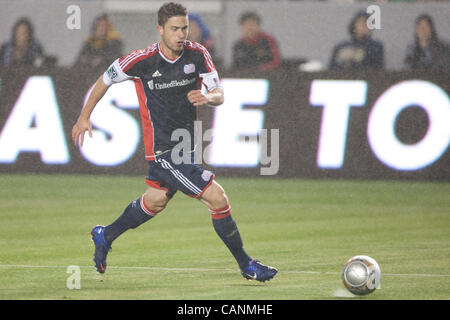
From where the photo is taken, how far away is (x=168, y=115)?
811 cm

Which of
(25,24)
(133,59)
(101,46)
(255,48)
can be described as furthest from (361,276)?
(25,24)

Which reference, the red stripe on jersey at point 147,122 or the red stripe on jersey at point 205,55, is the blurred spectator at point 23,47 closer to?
the red stripe on jersey at point 147,122

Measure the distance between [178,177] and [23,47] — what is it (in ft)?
29.1

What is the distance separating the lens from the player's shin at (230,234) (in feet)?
25.6

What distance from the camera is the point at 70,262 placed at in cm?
883

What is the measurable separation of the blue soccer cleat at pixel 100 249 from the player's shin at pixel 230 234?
92 cm

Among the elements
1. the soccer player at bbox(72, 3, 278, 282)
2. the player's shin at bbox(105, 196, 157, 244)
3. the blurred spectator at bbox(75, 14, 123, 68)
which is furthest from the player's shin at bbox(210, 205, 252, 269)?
the blurred spectator at bbox(75, 14, 123, 68)

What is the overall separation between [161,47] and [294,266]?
2.12 metres

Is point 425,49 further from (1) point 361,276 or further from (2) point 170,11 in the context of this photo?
(1) point 361,276

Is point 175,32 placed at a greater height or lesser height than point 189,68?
greater

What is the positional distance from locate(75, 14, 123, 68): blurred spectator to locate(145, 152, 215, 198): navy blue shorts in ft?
26.0

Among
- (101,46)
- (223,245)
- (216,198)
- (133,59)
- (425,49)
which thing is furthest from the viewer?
(101,46)

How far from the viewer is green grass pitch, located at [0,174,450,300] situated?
7539mm

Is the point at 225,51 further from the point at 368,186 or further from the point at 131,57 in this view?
the point at 131,57
